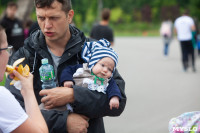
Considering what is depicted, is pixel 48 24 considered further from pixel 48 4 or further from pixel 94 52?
pixel 94 52

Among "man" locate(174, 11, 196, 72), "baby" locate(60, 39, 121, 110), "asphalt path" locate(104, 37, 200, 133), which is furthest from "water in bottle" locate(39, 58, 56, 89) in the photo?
"man" locate(174, 11, 196, 72)

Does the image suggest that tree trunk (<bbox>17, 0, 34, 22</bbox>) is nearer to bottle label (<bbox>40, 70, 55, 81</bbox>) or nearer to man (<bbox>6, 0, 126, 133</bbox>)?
man (<bbox>6, 0, 126, 133</bbox>)

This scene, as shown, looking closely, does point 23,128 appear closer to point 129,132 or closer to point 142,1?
point 129,132

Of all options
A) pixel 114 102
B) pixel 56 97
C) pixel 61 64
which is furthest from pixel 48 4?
pixel 114 102

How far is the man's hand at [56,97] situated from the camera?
265cm

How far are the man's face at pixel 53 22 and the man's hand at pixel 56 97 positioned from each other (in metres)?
0.45

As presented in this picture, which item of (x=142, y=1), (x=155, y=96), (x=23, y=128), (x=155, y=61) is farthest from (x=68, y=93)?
(x=142, y=1)

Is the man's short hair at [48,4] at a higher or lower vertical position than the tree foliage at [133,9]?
lower

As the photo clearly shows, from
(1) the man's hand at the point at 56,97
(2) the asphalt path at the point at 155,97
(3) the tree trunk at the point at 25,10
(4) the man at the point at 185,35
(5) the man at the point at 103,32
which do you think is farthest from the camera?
(3) the tree trunk at the point at 25,10

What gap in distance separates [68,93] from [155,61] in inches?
557

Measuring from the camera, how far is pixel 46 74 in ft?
8.78

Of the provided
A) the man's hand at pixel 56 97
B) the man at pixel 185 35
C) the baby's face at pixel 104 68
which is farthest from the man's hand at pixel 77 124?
the man at pixel 185 35

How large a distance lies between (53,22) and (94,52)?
0.40 meters

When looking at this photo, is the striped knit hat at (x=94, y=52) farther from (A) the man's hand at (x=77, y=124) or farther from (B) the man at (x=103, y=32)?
(B) the man at (x=103, y=32)
